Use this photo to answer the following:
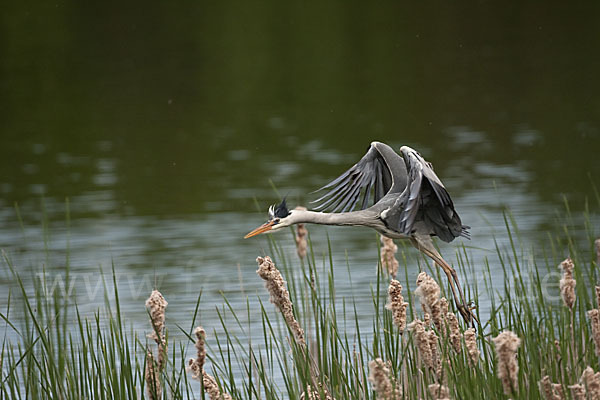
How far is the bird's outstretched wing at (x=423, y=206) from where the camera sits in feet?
10.0

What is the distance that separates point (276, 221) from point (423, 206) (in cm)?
44

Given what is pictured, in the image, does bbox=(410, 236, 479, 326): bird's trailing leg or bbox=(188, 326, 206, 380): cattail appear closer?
bbox=(188, 326, 206, 380): cattail

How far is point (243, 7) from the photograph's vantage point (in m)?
22.2

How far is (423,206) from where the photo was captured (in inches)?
128

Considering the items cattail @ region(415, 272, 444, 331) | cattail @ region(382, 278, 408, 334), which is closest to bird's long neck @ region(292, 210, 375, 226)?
cattail @ region(382, 278, 408, 334)

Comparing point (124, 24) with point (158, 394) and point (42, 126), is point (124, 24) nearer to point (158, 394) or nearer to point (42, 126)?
point (42, 126)

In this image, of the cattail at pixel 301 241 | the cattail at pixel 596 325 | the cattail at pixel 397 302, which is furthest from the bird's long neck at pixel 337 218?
the cattail at pixel 301 241

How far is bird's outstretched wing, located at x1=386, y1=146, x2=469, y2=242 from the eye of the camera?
3062 millimetres

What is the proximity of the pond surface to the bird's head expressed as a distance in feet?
2.61

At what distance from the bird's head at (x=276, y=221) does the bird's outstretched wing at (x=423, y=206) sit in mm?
291

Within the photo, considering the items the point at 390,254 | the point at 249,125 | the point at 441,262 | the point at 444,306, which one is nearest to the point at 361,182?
the point at 390,254

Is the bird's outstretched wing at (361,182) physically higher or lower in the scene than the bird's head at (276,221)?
higher

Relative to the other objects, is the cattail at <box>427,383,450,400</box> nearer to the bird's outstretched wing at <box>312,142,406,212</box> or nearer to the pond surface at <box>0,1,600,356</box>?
the bird's outstretched wing at <box>312,142,406,212</box>

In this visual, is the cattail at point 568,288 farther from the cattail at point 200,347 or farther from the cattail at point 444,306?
the cattail at point 200,347
